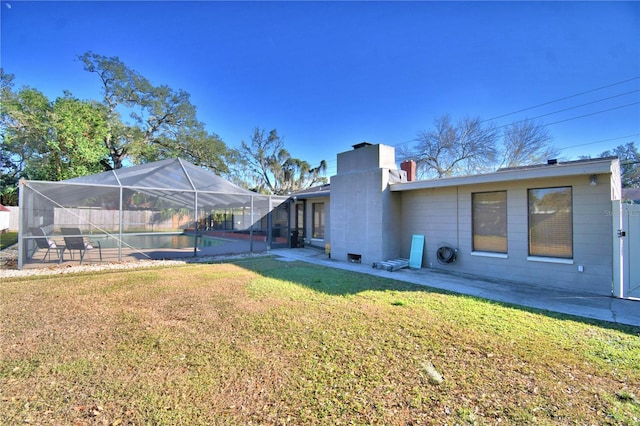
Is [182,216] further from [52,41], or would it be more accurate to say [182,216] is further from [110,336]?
[110,336]

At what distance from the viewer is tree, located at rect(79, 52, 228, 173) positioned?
1878 centimetres

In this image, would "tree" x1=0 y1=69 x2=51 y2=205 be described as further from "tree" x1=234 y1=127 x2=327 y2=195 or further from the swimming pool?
"tree" x1=234 y1=127 x2=327 y2=195

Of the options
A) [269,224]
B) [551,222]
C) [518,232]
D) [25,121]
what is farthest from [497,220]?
[25,121]

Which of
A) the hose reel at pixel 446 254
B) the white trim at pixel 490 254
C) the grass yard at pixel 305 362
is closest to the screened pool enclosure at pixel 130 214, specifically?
the grass yard at pixel 305 362

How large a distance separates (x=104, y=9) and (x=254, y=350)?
12.1m

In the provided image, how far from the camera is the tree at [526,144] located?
73.7ft

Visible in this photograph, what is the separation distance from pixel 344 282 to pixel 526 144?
80.5 ft

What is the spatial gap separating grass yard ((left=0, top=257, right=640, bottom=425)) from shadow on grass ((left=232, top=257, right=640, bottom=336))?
5.1 inches

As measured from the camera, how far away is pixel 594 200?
19.3 feet

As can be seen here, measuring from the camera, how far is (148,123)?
20.6m

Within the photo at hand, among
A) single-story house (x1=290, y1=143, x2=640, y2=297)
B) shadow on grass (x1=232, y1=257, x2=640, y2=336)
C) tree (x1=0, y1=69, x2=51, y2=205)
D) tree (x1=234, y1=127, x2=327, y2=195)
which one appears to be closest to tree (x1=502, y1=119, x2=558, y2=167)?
single-story house (x1=290, y1=143, x2=640, y2=297)

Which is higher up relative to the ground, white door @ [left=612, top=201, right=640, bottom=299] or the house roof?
the house roof

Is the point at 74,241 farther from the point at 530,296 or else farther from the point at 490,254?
the point at 530,296

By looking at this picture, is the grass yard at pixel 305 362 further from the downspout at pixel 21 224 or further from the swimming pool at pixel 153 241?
the swimming pool at pixel 153 241
